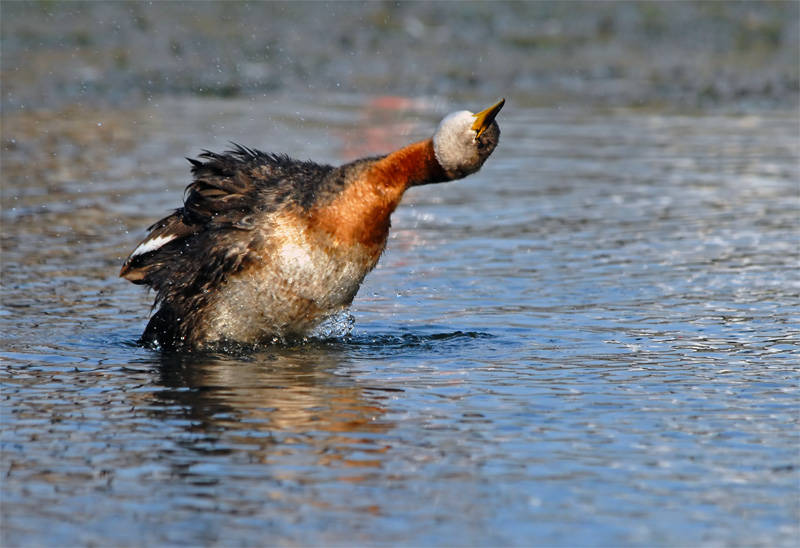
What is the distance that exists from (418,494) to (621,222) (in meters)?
8.12

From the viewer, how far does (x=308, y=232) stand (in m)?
8.68

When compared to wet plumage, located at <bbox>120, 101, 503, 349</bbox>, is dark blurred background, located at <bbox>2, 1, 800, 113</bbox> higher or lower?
higher

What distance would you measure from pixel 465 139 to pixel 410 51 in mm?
21152

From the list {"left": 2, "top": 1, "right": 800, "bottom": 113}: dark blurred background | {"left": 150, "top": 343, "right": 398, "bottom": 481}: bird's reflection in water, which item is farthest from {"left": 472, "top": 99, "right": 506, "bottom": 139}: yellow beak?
{"left": 2, "top": 1, "right": 800, "bottom": 113}: dark blurred background

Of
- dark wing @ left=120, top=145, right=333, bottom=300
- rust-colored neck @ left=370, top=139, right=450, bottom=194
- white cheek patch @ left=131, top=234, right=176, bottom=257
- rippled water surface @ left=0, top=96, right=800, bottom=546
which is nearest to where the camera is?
rippled water surface @ left=0, top=96, right=800, bottom=546

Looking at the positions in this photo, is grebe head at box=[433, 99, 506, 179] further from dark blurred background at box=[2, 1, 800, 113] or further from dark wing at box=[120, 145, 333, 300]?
dark blurred background at box=[2, 1, 800, 113]

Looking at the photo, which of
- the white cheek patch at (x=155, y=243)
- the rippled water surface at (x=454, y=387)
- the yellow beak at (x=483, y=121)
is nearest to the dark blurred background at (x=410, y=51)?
the rippled water surface at (x=454, y=387)

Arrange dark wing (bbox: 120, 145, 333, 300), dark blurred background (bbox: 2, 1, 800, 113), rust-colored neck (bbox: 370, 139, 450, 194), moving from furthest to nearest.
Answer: dark blurred background (bbox: 2, 1, 800, 113)
dark wing (bbox: 120, 145, 333, 300)
rust-colored neck (bbox: 370, 139, 450, 194)

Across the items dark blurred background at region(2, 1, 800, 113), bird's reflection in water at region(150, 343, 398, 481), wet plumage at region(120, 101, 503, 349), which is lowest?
bird's reflection in water at region(150, 343, 398, 481)

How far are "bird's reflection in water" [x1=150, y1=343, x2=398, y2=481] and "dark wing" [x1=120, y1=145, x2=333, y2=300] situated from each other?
581 mm

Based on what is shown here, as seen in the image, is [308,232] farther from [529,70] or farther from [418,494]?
[529,70]

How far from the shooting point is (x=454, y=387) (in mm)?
8070

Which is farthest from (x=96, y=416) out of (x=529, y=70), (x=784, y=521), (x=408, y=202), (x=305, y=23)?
(x=305, y=23)

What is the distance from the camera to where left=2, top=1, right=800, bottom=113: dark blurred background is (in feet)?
81.1
